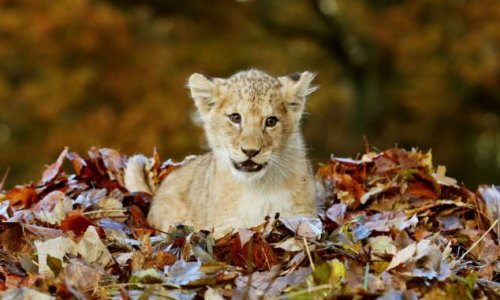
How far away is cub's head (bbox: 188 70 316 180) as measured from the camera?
705cm

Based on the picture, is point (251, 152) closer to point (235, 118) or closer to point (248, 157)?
point (248, 157)

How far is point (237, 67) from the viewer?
21516mm

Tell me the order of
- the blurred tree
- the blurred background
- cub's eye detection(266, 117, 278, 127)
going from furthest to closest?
the blurred tree → the blurred background → cub's eye detection(266, 117, 278, 127)

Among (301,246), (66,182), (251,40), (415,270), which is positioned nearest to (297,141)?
(66,182)

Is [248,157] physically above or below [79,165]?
above

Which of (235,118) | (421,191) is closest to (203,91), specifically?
(235,118)

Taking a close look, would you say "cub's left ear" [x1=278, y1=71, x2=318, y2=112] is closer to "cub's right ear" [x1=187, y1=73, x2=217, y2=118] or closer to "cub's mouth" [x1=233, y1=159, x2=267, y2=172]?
"cub's right ear" [x1=187, y1=73, x2=217, y2=118]

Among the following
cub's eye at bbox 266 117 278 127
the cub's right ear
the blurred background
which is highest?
the cub's right ear

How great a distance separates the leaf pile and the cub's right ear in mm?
1025

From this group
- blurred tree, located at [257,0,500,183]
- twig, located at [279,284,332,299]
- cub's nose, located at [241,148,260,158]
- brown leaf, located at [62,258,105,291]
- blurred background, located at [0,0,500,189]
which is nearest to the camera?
twig, located at [279,284,332,299]

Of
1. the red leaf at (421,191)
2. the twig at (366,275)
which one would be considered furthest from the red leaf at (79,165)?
the twig at (366,275)

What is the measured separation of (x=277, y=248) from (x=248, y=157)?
1661mm

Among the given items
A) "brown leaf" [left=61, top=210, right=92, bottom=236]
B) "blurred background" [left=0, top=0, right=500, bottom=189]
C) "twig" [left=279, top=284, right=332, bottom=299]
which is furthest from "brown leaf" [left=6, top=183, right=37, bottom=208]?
"blurred background" [left=0, top=0, right=500, bottom=189]

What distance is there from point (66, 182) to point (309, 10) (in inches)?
675
